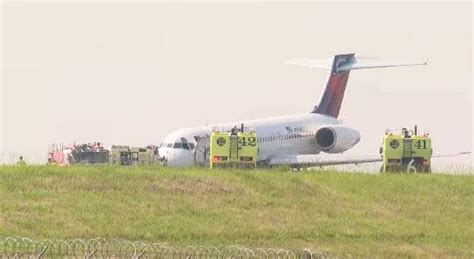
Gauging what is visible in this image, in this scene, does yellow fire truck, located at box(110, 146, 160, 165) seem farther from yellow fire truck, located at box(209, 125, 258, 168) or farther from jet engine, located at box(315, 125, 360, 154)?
jet engine, located at box(315, 125, 360, 154)

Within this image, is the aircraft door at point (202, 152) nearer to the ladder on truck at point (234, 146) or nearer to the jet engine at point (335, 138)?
the ladder on truck at point (234, 146)

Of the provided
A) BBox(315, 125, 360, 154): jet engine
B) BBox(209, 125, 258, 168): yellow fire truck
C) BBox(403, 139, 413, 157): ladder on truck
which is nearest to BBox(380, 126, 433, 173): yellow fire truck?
BBox(403, 139, 413, 157): ladder on truck

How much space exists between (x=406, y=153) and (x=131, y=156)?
12430 mm

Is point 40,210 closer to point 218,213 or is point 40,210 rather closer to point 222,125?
point 218,213

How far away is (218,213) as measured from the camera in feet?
107

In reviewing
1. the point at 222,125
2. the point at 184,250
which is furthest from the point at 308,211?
the point at 222,125

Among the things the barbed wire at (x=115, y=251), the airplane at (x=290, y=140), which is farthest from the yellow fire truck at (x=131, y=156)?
the barbed wire at (x=115, y=251)

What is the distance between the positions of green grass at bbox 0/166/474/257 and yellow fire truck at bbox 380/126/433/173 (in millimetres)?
6636

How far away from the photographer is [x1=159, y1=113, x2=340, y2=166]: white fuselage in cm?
5147

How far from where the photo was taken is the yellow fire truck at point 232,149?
1876 inches

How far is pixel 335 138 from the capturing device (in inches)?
2320

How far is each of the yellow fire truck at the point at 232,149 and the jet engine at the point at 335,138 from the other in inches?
453

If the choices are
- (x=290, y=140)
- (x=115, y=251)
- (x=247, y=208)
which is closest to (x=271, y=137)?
(x=290, y=140)

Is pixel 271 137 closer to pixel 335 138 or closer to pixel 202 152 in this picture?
pixel 335 138
